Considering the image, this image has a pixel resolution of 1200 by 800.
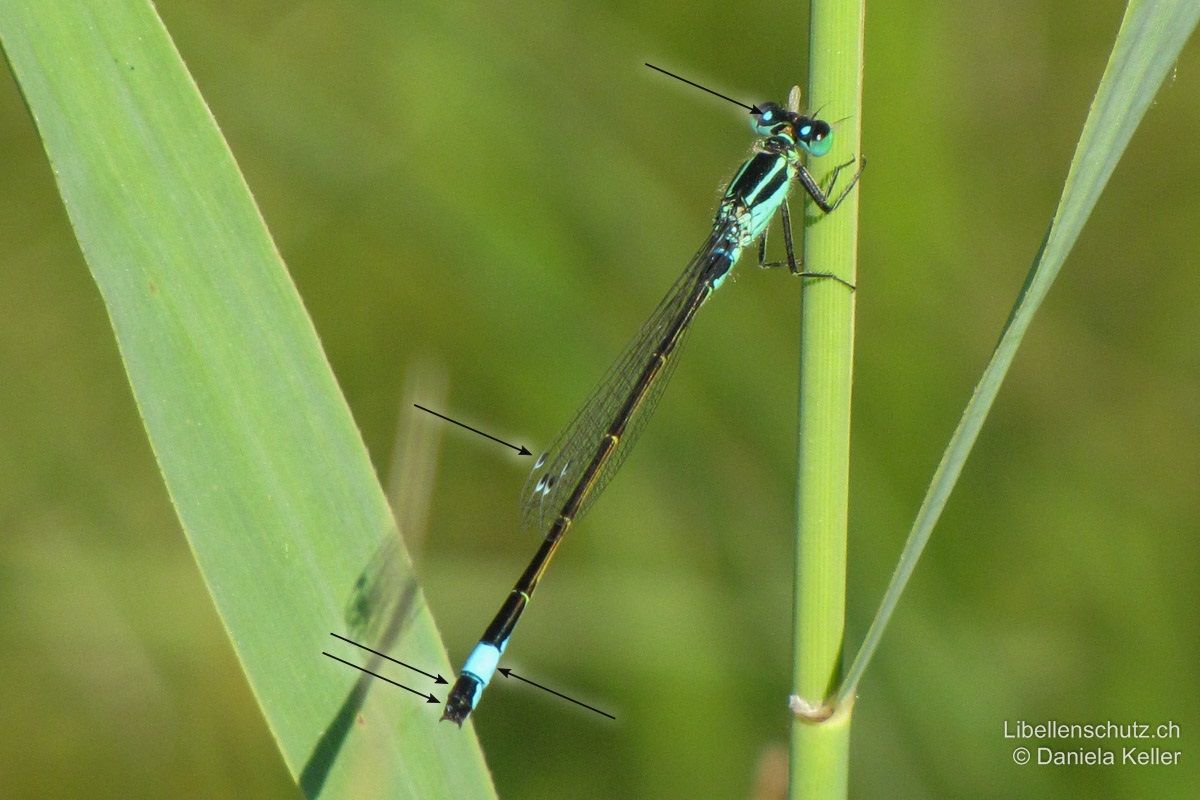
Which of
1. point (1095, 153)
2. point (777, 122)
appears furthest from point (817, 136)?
point (777, 122)

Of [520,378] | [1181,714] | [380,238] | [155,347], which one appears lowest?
[155,347]

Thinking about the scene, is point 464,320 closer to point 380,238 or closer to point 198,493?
point 380,238

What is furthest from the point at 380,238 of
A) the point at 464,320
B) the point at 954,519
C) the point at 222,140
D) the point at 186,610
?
the point at 222,140

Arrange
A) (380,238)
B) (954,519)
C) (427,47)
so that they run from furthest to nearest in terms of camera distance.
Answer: (380,238) < (427,47) < (954,519)

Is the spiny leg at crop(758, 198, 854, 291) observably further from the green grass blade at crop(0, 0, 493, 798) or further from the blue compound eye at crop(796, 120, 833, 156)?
the green grass blade at crop(0, 0, 493, 798)

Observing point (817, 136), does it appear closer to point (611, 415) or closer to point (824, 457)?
point (824, 457)

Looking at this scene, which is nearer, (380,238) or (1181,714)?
(1181,714)

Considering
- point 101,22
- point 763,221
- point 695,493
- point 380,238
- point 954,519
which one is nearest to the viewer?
point 101,22
